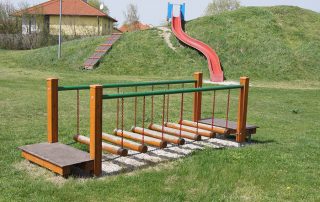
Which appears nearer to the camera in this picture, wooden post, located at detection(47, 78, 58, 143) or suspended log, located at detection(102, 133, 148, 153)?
suspended log, located at detection(102, 133, 148, 153)

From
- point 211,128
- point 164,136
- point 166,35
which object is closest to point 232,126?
point 211,128

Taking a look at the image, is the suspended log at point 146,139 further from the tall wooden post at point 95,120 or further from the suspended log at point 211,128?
the suspended log at point 211,128

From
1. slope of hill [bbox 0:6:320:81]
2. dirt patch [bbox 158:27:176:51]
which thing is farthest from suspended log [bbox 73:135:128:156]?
dirt patch [bbox 158:27:176:51]

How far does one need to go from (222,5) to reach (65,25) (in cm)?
4069

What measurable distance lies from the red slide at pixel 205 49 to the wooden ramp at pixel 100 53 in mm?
3950

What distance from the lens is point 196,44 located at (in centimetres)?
2431

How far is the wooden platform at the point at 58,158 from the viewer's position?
189 inches

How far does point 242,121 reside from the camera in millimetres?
7023

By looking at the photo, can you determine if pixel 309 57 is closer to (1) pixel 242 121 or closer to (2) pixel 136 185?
(1) pixel 242 121

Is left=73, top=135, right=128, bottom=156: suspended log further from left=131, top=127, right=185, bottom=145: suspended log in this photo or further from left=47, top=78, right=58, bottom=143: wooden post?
left=131, top=127, right=185, bottom=145: suspended log

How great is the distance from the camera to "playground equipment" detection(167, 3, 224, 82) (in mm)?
20853

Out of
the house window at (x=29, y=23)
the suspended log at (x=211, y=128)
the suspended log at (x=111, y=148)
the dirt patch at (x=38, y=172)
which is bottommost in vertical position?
the dirt patch at (x=38, y=172)

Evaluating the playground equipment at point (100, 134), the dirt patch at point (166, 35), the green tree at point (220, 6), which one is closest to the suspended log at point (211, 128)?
the playground equipment at point (100, 134)

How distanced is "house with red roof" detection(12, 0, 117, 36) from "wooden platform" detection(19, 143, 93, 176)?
136 ft
